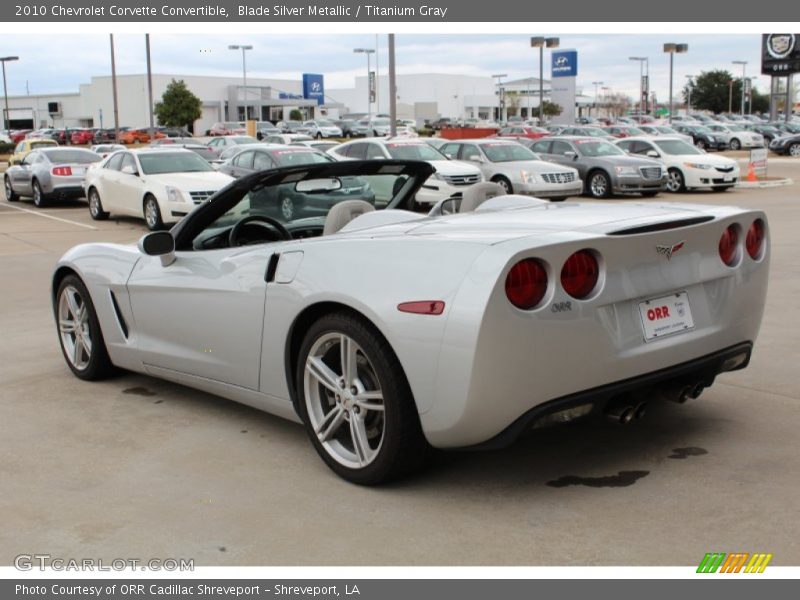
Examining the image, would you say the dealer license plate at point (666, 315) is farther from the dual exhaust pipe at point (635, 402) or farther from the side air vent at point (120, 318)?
the side air vent at point (120, 318)

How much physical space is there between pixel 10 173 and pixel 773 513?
2377cm

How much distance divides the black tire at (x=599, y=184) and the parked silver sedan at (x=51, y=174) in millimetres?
11842

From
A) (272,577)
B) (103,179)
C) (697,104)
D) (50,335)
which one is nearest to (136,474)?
(272,577)

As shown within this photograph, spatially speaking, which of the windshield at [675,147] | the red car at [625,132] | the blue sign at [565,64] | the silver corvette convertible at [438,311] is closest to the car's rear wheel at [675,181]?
the windshield at [675,147]

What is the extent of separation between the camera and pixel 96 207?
1955 cm

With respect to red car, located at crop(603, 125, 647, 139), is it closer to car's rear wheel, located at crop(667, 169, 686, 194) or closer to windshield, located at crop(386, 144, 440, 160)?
car's rear wheel, located at crop(667, 169, 686, 194)

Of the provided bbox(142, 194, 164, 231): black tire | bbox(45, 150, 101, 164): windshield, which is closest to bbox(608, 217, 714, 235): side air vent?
→ bbox(142, 194, 164, 231): black tire

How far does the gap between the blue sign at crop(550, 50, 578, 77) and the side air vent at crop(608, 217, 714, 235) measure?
83.7 meters

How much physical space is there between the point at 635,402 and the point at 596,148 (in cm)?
2090

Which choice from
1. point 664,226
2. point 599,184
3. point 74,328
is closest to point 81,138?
point 599,184

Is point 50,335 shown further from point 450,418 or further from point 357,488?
point 450,418

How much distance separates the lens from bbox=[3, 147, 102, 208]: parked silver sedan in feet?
73.3

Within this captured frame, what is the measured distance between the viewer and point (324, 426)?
4.23 m

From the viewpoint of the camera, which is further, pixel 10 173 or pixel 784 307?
pixel 10 173
